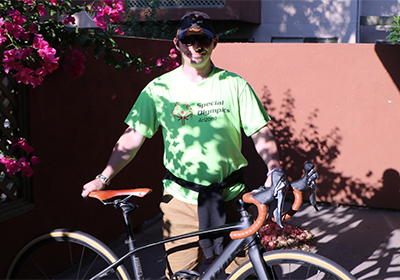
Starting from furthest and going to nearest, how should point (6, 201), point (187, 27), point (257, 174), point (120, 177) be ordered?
point (257, 174), point (120, 177), point (6, 201), point (187, 27)

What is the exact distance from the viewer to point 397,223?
17.3 ft

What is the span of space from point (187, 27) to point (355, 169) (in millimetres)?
4255

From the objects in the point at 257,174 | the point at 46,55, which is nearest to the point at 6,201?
the point at 46,55

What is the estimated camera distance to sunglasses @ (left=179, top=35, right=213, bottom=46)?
2.34 metres

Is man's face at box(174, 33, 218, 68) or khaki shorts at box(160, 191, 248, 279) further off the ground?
man's face at box(174, 33, 218, 68)

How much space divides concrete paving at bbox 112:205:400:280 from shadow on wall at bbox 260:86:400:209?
18cm

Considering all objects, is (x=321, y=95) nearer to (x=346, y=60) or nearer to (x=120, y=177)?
(x=346, y=60)

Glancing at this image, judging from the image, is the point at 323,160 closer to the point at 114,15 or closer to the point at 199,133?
the point at 114,15

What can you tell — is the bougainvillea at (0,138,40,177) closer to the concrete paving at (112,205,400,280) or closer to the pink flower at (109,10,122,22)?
the pink flower at (109,10,122,22)

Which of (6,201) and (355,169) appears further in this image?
(355,169)

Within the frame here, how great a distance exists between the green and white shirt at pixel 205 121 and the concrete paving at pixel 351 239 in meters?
1.95

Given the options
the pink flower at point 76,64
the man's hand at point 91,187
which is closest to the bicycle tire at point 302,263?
the man's hand at point 91,187

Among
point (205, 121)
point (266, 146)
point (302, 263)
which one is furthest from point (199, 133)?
point (302, 263)

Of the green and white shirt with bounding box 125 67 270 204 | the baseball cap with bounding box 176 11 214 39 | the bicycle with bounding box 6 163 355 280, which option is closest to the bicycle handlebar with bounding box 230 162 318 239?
the bicycle with bounding box 6 163 355 280
